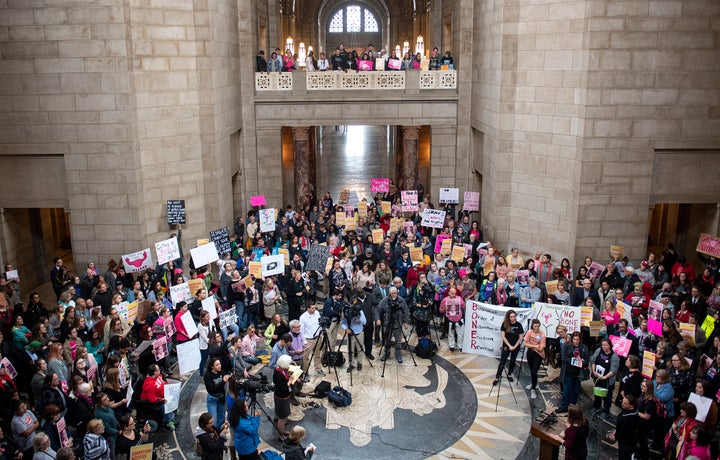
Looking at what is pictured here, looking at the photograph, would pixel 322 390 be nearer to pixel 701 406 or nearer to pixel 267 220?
pixel 701 406

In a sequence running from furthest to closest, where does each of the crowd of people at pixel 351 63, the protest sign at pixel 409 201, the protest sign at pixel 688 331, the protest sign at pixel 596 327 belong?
the crowd of people at pixel 351 63 < the protest sign at pixel 409 201 < the protest sign at pixel 596 327 < the protest sign at pixel 688 331

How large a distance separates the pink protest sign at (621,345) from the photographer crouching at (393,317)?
451 centimetres

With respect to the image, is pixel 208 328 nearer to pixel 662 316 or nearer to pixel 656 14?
pixel 662 316

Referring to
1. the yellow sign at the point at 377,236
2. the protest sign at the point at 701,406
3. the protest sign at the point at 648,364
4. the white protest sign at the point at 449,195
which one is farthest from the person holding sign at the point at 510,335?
the white protest sign at the point at 449,195

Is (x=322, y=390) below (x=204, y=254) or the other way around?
below

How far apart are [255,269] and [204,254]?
6.58 feet

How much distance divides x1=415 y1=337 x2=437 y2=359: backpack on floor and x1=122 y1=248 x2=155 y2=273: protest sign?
8055 mm

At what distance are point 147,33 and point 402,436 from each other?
13316 millimetres

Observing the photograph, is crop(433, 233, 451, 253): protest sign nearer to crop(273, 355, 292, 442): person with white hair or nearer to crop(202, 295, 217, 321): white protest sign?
crop(202, 295, 217, 321): white protest sign

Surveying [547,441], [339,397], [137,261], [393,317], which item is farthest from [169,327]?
[547,441]

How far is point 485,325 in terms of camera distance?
15.2m

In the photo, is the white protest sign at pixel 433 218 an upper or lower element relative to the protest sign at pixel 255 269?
upper

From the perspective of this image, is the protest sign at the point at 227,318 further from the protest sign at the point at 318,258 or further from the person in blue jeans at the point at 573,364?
the person in blue jeans at the point at 573,364

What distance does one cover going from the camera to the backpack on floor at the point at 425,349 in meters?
15.8
